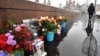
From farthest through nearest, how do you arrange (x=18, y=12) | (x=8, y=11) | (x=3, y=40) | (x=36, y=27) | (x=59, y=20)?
1. (x=59, y=20)
2. (x=36, y=27)
3. (x=18, y=12)
4. (x=8, y=11)
5. (x=3, y=40)

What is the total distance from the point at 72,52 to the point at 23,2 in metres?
1.63

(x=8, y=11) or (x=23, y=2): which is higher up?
→ (x=23, y=2)

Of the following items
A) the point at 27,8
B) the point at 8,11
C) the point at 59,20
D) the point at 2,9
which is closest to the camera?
the point at 2,9

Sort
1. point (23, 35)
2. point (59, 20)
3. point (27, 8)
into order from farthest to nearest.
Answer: point (59, 20) → point (27, 8) → point (23, 35)

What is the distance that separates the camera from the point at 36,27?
411cm

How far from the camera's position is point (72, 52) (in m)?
3.45

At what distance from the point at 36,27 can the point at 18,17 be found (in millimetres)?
918

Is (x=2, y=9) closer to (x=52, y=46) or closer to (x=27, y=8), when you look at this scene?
(x=27, y=8)

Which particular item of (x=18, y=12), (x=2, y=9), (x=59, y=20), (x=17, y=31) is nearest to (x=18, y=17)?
(x=18, y=12)

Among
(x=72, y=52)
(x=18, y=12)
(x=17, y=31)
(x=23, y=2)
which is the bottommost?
(x=72, y=52)

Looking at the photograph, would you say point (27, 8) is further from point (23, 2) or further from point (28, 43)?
point (28, 43)

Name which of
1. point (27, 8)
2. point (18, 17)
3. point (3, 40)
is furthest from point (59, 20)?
point (3, 40)

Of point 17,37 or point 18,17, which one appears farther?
point 18,17

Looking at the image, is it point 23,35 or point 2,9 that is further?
point 2,9
